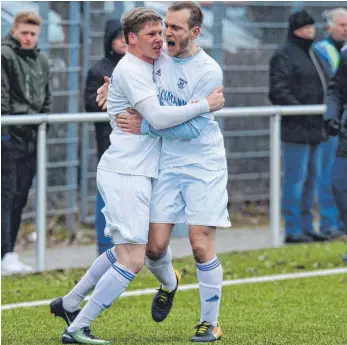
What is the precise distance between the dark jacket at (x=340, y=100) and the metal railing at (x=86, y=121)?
1323mm

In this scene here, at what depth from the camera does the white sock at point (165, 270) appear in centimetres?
809

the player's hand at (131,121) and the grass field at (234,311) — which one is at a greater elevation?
the player's hand at (131,121)

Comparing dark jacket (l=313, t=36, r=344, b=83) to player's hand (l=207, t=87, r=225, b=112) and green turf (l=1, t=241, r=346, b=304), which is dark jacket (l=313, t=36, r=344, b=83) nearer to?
green turf (l=1, t=241, r=346, b=304)

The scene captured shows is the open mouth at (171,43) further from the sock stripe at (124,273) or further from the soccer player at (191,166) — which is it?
the sock stripe at (124,273)

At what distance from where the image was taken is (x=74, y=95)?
564 inches

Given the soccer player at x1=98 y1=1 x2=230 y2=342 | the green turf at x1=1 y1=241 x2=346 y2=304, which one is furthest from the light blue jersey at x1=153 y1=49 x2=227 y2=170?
the green turf at x1=1 y1=241 x2=346 y2=304

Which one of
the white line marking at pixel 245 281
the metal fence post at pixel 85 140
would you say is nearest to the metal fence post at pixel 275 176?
the white line marking at pixel 245 281

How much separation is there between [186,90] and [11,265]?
160 inches

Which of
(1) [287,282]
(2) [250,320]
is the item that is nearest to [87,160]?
(1) [287,282]

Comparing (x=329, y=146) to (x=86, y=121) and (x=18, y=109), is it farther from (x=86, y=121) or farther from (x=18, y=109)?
(x=18, y=109)

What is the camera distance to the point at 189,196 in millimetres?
7906

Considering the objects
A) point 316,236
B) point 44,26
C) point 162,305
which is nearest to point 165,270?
point 162,305

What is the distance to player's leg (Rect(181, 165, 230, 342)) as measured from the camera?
311 inches

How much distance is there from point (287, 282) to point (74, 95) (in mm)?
4482
